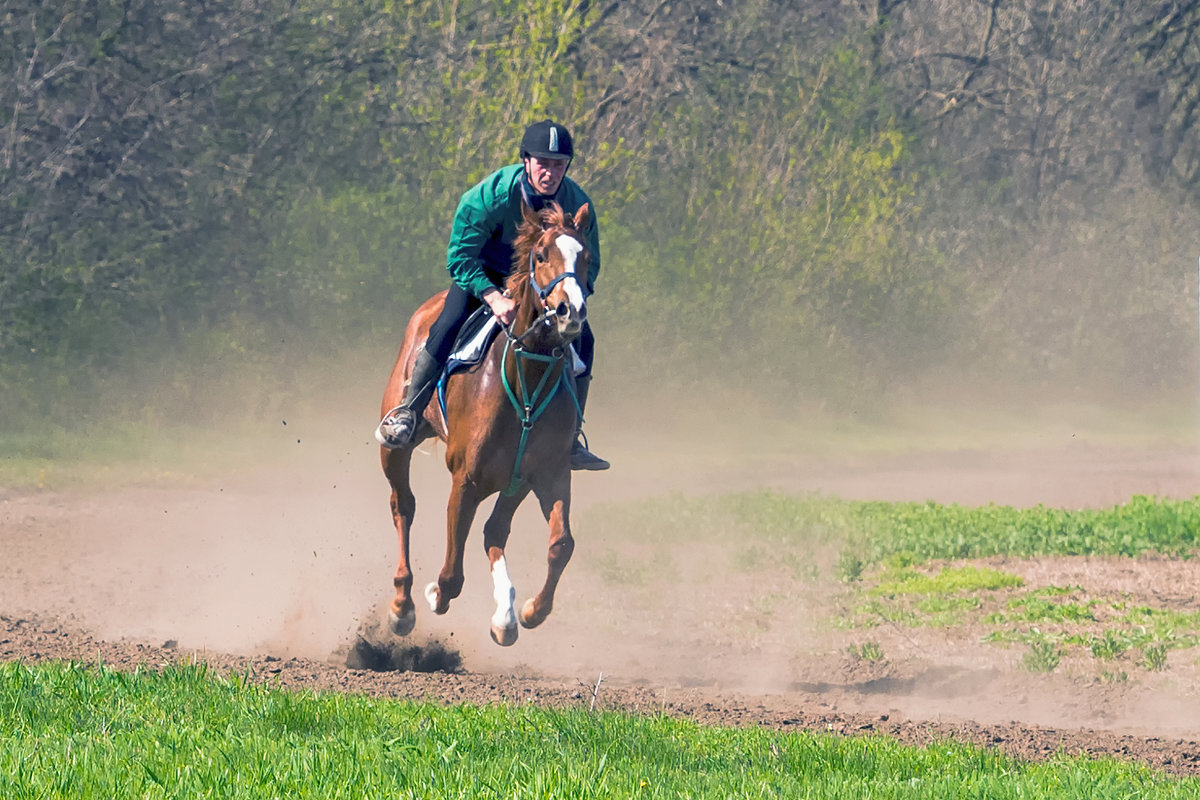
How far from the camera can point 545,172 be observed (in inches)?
333

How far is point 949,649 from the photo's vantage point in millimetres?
10406

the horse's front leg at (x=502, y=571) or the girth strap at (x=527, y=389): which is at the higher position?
the girth strap at (x=527, y=389)

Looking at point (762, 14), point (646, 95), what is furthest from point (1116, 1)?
point (646, 95)

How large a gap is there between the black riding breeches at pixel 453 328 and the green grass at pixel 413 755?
2.67 m

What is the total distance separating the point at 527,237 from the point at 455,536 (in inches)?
76.2

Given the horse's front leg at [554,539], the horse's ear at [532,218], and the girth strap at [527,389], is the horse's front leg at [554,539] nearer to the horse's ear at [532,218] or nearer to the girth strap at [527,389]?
the girth strap at [527,389]

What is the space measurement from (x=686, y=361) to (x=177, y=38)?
33.6ft

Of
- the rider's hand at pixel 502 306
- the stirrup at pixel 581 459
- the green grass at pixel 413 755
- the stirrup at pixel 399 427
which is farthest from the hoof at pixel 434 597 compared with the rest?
the rider's hand at pixel 502 306

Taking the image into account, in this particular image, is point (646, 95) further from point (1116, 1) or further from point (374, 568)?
point (374, 568)

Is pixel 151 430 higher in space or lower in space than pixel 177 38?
lower

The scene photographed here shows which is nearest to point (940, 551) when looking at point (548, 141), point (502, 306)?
point (502, 306)

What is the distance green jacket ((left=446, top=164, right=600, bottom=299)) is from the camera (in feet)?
28.8

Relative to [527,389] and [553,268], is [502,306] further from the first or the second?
[553,268]

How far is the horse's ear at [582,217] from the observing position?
26.7 feet
